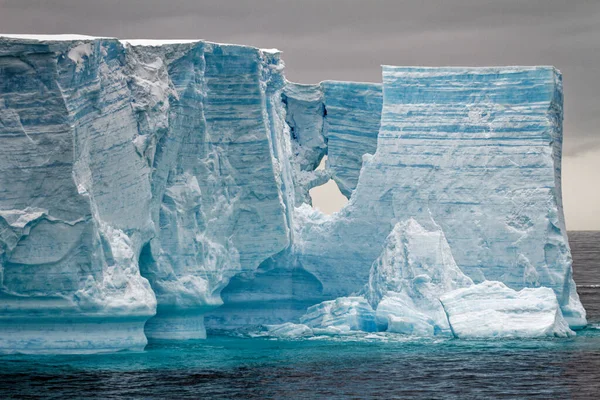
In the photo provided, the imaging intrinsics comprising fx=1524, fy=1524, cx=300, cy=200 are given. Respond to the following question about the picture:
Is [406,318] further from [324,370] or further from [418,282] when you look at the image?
[324,370]

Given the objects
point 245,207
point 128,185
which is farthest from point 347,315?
point 128,185

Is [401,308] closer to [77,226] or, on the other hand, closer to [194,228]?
[194,228]

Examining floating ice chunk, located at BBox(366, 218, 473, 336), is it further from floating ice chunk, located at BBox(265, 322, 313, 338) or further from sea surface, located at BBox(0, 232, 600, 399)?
floating ice chunk, located at BBox(265, 322, 313, 338)

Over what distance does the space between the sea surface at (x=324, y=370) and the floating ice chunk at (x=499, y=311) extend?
0.28m

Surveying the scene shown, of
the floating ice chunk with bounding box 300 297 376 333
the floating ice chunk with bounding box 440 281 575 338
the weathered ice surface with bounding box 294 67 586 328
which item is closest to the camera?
the floating ice chunk with bounding box 440 281 575 338

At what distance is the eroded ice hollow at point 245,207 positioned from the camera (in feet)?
93.1

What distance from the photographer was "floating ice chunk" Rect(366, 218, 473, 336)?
32.7m

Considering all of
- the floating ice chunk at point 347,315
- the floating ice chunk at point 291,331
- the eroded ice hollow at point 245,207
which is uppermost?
the eroded ice hollow at point 245,207

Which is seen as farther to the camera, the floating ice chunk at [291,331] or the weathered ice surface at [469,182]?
the floating ice chunk at [291,331]

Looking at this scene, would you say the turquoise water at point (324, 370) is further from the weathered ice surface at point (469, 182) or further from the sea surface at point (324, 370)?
the weathered ice surface at point (469, 182)

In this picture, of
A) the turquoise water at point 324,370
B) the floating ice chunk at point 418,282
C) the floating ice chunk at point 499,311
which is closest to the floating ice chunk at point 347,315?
the floating ice chunk at point 418,282

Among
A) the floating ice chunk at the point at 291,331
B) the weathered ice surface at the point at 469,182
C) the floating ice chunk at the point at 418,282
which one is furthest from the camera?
the floating ice chunk at the point at 291,331

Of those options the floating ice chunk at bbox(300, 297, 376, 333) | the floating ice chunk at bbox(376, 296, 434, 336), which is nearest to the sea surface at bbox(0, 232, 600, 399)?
the floating ice chunk at bbox(376, 296, 434, 336)

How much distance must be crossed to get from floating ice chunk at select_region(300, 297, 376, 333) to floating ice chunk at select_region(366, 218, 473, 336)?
1.15 feet
